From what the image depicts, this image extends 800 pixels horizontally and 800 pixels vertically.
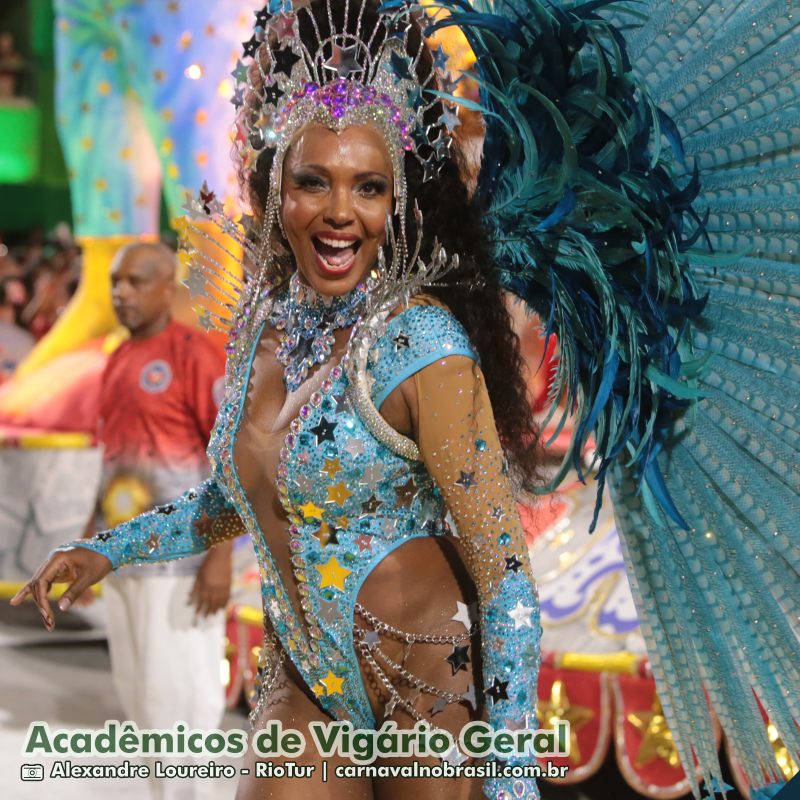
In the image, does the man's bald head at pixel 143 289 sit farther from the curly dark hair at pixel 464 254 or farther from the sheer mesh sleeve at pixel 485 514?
the sheer mesh sleeve at pixel 485 514

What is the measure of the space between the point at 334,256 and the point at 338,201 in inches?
3.3

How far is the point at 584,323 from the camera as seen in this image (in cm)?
191

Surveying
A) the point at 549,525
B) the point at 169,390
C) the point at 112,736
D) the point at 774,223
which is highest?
the point at 774,223

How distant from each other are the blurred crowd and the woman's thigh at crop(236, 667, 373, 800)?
18.5 feet

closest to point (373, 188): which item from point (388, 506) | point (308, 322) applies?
point (308, 322)

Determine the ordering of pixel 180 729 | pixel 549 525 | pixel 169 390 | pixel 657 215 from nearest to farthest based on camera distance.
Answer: pixel 657 215, pixel 180 729, pixel 169 390, pixel 549 525

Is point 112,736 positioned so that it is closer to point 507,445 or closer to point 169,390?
point 169,390

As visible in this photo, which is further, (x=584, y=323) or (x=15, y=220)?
(x=15, y=220)

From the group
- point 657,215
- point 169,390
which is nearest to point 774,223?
point 657,215

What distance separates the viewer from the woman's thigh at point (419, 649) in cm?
185

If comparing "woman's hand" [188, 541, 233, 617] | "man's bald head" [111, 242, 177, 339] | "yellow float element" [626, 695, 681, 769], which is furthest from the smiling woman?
"man's bald head" [111, 242, 177, 339]

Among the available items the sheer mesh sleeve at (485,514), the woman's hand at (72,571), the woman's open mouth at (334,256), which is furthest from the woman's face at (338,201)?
the woman's hand at (72,571)

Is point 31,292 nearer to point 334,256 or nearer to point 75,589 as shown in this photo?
point 75,589

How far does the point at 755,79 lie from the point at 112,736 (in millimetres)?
2660
